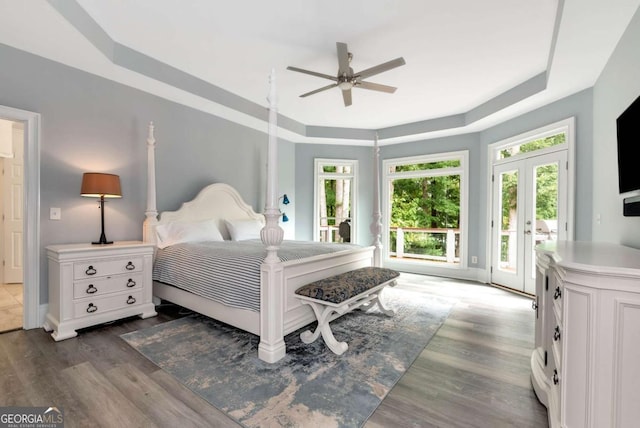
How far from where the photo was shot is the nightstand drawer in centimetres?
254

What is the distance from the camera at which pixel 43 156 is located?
8.84ft

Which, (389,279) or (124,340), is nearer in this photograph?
(124,340)

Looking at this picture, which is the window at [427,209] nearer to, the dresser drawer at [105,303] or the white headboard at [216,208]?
the white headboard at [216,208]

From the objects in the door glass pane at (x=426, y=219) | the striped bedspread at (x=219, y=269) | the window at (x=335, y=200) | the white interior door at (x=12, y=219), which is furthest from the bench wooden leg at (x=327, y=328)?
the white interior door at (x=12, y=219)

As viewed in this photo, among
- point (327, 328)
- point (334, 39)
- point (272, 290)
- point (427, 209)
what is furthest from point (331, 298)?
point (427, 209)

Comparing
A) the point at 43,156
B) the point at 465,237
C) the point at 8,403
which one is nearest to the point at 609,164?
the point at 465,237

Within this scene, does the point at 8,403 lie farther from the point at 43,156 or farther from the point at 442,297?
the point at 442,297

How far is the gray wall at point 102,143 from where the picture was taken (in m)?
2.68

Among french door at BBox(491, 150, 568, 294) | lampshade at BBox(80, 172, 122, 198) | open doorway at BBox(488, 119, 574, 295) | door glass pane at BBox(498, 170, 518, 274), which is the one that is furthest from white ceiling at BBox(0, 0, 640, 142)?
lampshade at BBox(80, 172, 122, 198)

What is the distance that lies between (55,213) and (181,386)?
2.27m

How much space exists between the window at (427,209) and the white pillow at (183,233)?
11.7 feet

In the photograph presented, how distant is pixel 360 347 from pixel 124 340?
202 cm

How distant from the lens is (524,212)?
13.0ft

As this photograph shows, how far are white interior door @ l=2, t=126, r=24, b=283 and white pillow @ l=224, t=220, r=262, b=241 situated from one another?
3027mm
